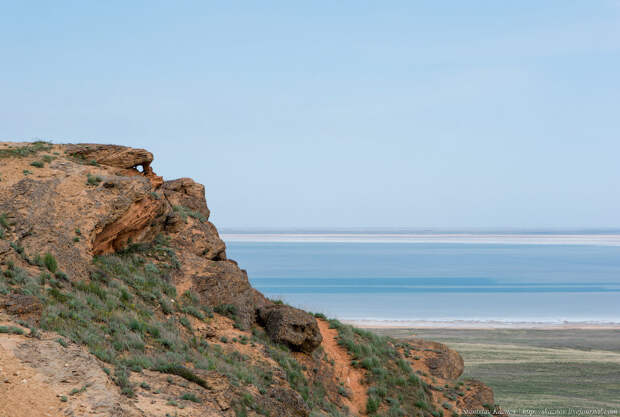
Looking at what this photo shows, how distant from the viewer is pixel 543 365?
35.3 m

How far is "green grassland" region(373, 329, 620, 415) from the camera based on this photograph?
2691 centimetres

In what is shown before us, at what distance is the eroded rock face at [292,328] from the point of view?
17391 mm

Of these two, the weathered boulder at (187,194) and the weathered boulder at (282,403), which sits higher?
the weathered boulder at (187,194)

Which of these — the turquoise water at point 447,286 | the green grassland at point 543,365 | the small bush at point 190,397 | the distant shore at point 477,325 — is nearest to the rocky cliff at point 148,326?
the small bush at point 190,397

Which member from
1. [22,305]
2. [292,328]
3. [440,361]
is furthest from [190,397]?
[440,361]

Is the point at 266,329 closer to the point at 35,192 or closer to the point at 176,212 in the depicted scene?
the point at 176,212

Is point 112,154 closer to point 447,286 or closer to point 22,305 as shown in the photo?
point 22,305

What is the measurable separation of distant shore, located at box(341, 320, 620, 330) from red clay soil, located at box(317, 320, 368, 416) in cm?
3715

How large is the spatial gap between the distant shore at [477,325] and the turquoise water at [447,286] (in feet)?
10.5

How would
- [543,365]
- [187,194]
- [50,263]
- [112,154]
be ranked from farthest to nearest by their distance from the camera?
[543,365]
[187,194]
[112,154]
[50,263]

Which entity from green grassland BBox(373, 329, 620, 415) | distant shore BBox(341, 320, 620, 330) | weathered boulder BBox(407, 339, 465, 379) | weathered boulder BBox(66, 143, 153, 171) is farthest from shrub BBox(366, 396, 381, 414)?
distant shore BBox(341, 320, 620, 330)

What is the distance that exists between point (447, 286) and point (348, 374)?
320 ft

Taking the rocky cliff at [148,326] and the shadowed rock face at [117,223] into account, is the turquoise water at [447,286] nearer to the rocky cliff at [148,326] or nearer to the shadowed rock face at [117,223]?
the rocky cliff at [148,326]

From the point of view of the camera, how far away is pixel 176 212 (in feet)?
66.2
